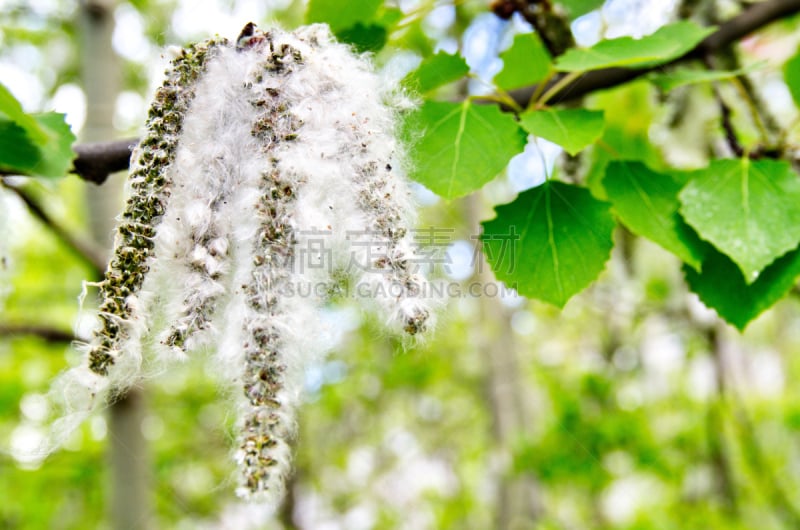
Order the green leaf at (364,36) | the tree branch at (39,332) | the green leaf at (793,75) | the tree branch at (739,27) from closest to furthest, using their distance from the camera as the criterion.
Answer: the green leaf at (364,36) < the green leaf at (793,75) < the tree branch at (739,27) < the tree branch at (39,332)

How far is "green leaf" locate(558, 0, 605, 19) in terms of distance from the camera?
118 cm

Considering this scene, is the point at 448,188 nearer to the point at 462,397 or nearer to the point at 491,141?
the point at 491,141

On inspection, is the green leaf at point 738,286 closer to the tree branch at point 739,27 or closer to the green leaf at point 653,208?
the green leaf at point 653,208

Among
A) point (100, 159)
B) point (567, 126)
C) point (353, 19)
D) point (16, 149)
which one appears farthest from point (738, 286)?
point (16, 149)

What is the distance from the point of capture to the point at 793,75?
109 cm

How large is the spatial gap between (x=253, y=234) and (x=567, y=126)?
47 centimetres

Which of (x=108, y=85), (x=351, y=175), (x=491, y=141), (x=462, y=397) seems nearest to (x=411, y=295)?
(x=351, y=175)

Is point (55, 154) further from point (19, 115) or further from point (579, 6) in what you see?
point (579, 6)

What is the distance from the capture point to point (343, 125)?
2.40ft

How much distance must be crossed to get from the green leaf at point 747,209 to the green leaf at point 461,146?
288mm

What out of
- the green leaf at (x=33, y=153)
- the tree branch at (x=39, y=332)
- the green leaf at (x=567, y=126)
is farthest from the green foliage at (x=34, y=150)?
the tree branch at (x=39, y=332)

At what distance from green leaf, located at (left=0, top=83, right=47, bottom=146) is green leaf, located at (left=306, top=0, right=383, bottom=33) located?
452mm

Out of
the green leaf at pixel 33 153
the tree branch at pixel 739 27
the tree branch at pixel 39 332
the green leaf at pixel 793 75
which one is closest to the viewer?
the green leaf at pixel 33 153

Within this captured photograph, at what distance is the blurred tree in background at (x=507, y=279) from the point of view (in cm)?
89
